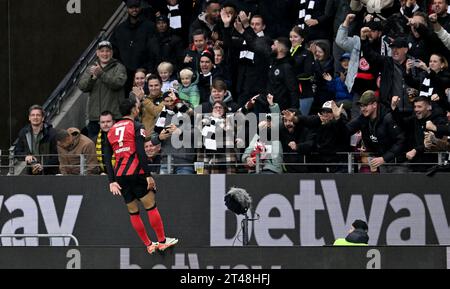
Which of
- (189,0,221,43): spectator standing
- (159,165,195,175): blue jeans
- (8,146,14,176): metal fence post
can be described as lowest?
(159,165,195,175): blue jeans

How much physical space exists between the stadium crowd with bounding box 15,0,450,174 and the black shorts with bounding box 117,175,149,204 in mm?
1909

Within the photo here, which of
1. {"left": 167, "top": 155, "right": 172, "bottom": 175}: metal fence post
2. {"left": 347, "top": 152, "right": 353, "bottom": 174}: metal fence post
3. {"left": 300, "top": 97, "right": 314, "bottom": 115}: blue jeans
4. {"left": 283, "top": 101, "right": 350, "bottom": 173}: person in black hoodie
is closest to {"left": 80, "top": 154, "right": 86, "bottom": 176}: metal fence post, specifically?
{"left": 167, "top": 155, "right": 172, "bottom": 175}: metal fence post

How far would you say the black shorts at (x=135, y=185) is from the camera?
2366 cm

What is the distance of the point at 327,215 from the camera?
25.6 m

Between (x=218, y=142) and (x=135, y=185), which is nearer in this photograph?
(x=135, y=185)

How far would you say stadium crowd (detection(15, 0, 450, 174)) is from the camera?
25250mm

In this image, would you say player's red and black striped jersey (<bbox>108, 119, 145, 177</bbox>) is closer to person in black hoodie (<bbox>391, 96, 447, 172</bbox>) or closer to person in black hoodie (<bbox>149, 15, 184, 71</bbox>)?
person in black hoodie (<bbox>391, 96, 447, 172</bbox>)

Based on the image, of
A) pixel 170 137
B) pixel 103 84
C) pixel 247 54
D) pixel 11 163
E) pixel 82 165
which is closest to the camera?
pixel 170 137

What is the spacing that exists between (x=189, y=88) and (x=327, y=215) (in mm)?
2574

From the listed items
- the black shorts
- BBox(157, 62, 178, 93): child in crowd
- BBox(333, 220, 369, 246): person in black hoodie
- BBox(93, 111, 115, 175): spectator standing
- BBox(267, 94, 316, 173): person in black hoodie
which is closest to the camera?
BBox(333, 220, 369, 246): person in black hoodie

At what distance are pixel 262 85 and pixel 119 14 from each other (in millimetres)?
3741

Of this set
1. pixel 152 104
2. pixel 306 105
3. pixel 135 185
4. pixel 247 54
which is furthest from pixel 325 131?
pixel 135 185

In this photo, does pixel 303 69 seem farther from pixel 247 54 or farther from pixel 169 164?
pixel 169 164

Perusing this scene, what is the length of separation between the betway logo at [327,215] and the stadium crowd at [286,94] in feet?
1.16
